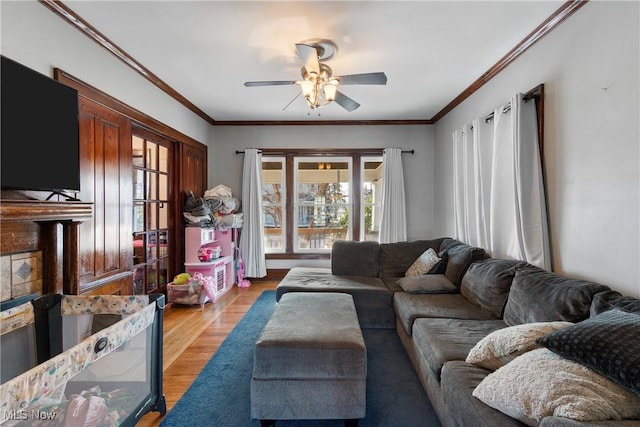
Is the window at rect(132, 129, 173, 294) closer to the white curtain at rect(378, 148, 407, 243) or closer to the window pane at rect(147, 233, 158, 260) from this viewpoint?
the window pane at rect(147, 233, 158, 260)

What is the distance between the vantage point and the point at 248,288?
448 cm

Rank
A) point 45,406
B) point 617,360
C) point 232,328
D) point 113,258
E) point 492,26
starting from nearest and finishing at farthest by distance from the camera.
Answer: point 617,360 → point 45,406 → point 492,26 → point 113,258 → point 232,328

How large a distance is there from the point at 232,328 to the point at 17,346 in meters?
1.67

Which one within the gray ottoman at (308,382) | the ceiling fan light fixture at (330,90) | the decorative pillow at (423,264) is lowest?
the gray ottoman at (308,382)

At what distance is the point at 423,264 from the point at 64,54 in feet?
11.8

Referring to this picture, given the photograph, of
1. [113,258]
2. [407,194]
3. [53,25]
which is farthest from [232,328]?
[407,194]

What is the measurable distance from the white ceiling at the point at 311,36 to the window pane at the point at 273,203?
1.58 m

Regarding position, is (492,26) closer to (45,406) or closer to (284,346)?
(284,346)

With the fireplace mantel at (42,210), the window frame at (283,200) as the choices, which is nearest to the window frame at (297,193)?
the window frame at (283,200)

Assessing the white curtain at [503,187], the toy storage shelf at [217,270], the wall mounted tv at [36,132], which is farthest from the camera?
the toy storage shelf at [217,270]

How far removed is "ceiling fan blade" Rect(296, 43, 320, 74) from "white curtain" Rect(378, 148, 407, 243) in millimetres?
2579

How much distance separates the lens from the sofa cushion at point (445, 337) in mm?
1671

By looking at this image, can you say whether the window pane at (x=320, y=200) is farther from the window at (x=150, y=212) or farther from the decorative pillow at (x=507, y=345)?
the decorative pillow at (x=507, y=345)

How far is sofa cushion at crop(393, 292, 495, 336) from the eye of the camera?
2.26 meters
